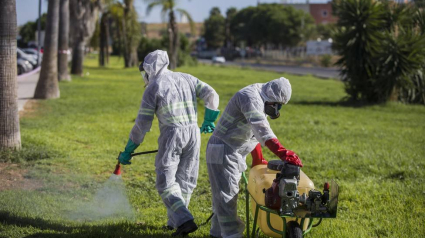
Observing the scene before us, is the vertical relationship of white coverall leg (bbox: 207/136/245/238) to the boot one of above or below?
above

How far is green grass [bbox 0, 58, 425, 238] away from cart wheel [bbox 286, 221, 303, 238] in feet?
4.34

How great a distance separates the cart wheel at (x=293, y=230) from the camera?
456 centimetres

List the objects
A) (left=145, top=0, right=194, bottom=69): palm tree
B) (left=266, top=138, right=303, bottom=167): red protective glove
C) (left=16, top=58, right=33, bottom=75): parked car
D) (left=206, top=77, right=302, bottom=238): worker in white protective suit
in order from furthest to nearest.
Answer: (left=145, top=0, right=194, bottom=69): palm tree < (left=16, top=58, right=33, bottom=75): parked car < (left=206, top=77, right=302, bottom=238): worker in white protective suit < (left=266, top=138, right=303, bottom=167): red protective glove

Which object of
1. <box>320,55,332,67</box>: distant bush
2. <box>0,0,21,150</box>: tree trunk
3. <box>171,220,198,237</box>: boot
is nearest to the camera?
<box>171,220,198,237</box>: boot

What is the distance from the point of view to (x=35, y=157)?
9.38 m

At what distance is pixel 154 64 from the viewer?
18.9 ft

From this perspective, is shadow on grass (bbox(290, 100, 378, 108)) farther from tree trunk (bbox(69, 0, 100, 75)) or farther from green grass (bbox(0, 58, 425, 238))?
tree trunk (bbox(69, 0, 100, 75))

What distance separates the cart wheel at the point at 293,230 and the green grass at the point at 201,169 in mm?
1323

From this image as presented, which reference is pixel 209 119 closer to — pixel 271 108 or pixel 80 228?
pixel 271 108

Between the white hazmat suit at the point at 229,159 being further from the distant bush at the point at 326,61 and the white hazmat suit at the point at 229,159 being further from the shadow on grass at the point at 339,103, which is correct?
the distant bush at the point at 326,61

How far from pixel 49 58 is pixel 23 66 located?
14669mm

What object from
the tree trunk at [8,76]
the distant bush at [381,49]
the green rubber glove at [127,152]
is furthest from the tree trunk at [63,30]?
the green rubber glove at [127,152]

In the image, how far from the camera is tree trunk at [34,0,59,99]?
18297 mm

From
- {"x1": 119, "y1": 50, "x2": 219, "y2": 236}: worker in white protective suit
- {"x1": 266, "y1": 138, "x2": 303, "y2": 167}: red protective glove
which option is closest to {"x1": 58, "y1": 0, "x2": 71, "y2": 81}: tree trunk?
{"x1": 119, "y1": 50, "x2": 219, "y2": 236}: worker in white protective suit
